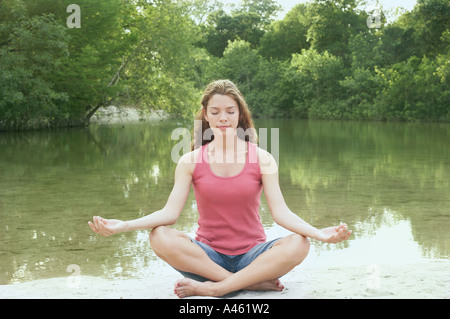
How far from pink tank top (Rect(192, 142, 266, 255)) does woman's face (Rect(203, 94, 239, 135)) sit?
155mm

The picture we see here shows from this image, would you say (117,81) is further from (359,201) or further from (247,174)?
(247,174)

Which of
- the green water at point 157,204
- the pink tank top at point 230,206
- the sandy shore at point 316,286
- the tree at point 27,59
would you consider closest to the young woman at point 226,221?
the pink tank top at point 230,206

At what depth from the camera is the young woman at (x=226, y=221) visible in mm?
3584

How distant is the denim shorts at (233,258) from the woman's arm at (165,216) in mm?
213

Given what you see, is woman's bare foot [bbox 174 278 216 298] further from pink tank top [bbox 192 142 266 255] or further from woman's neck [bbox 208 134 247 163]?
woman's neck [bbox 208 134 247 163]

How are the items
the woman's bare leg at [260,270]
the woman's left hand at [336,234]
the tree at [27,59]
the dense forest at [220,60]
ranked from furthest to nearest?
the dense forest at [220,60], the tree at [27,59], the woman's bare leg at [260,270], the woman's left hand at [336,234]

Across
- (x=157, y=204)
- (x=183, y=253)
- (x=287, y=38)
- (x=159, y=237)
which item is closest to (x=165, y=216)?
(x=159, y=237)

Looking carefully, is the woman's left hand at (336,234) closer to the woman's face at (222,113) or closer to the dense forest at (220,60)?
the woman's face at (222,113)

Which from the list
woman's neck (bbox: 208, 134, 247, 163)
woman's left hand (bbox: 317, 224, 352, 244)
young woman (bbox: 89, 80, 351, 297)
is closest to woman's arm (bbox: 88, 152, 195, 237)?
young woman (bbox: 89, 80, 351, 297)

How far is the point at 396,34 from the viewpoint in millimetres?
46906

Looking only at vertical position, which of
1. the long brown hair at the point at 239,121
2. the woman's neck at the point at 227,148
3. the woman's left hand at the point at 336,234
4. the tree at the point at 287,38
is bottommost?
the woman's left hand at the point at 336,234

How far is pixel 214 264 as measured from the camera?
3.67 m

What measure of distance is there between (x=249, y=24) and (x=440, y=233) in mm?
64810
